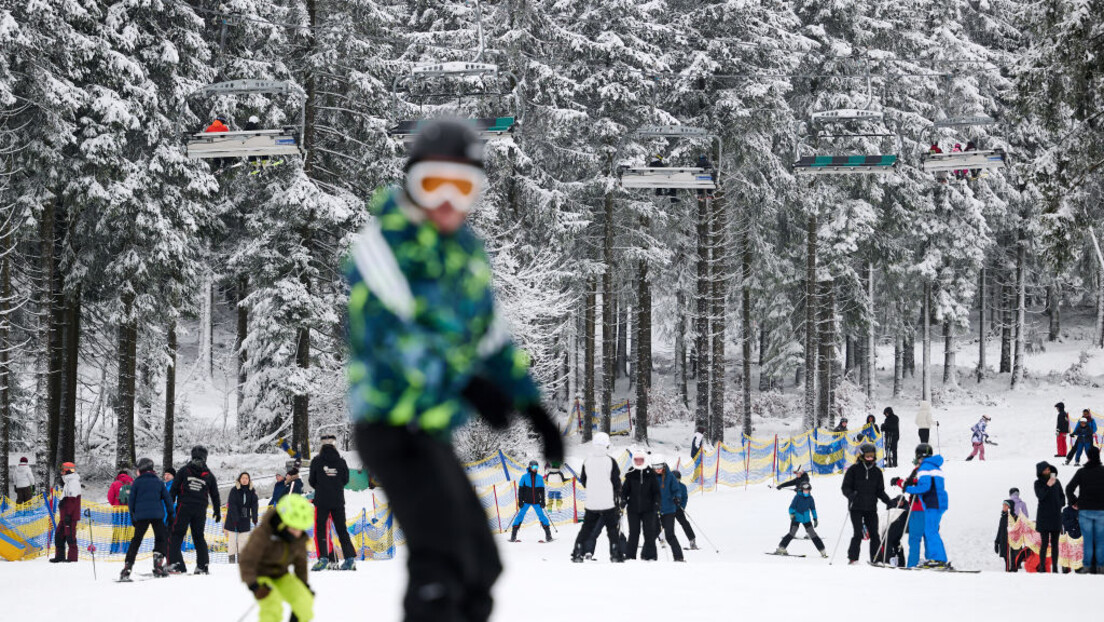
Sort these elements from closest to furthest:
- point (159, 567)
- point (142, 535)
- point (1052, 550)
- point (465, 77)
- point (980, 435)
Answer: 1. point (142, 535)
2. point (159, 567)
3. point (1052, 550)
4. point (465, 77)
5. point (980, 435)

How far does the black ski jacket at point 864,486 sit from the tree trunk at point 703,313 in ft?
64.7

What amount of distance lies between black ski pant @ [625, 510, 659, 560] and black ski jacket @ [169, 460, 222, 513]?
18.2 ft

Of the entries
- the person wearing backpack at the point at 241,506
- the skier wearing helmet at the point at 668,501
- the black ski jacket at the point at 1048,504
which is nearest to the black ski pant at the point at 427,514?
the person wearing backpack at the point at 241,506

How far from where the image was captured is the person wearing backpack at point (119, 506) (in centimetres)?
1748

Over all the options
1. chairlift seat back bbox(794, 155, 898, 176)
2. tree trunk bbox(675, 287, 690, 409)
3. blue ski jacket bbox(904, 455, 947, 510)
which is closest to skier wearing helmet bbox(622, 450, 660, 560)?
blue ski jacket bbox(904, 455, 947, 510)

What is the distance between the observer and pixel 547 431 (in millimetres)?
3555

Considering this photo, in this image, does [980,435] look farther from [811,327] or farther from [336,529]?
[336,529]

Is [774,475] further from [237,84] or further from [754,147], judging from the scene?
[237,84]

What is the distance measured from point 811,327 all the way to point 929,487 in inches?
958

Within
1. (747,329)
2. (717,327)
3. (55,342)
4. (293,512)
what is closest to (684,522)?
(293,512)

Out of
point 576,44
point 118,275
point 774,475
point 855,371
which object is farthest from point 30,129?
point 855,371

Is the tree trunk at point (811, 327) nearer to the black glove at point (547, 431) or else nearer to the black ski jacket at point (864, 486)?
the black ski jacket at point (864, 486)

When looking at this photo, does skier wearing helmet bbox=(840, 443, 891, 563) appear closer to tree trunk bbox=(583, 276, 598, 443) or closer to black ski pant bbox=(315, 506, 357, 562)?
black ski pant bbox=(315, 506, 357, 562)

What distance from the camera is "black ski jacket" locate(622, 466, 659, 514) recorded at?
14164mm
